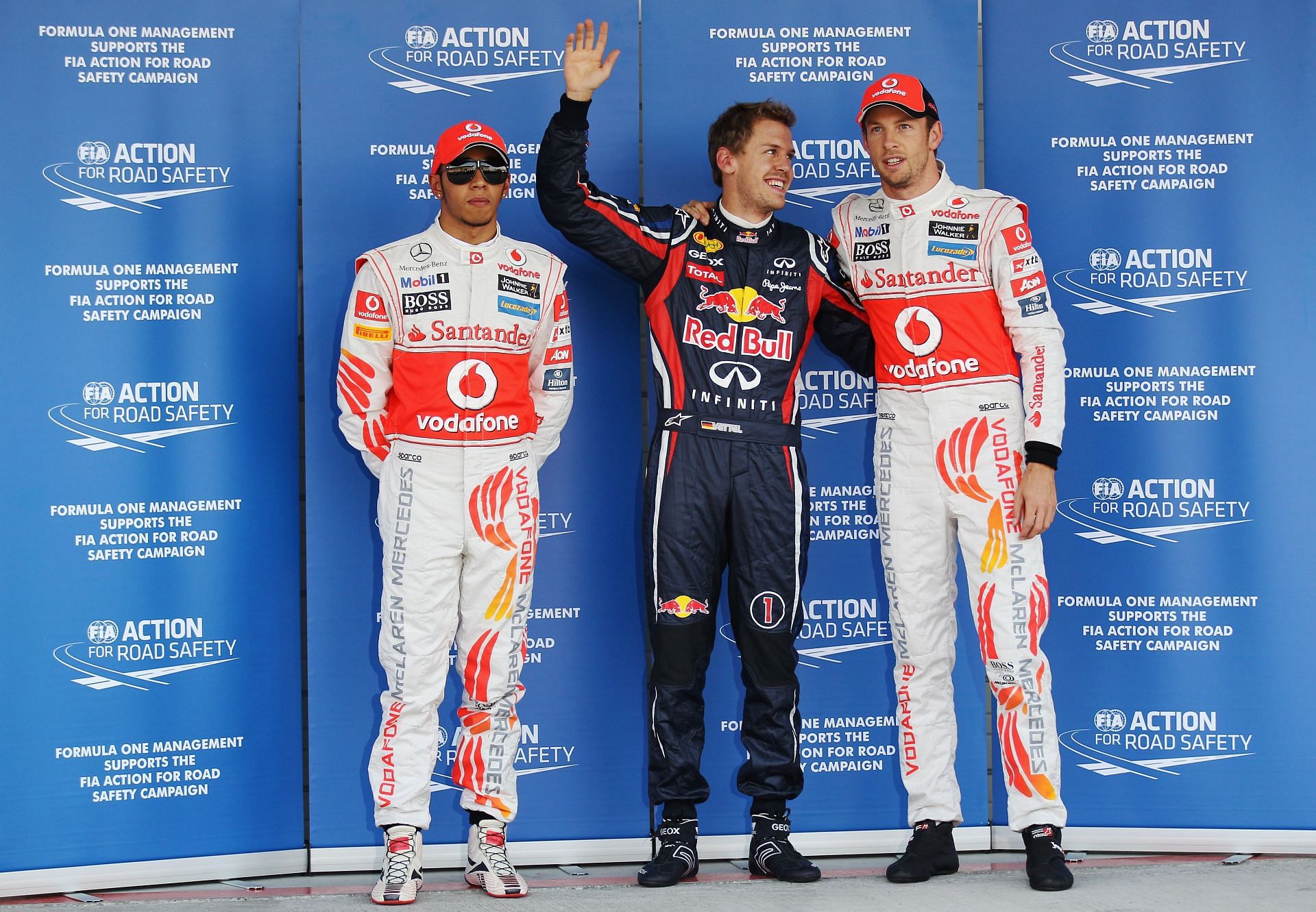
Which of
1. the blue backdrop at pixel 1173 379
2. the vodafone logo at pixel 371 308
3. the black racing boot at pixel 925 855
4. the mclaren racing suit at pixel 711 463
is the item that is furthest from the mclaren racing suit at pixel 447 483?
the blue backdrop at pixel 1173 379

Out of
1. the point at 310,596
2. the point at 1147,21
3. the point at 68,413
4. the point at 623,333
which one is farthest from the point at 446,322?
the point at 1147,21

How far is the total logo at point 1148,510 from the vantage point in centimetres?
430

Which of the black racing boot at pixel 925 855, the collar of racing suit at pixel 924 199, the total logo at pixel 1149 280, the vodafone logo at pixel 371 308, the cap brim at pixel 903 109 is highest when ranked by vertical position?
the cap brim at pixel 903 109

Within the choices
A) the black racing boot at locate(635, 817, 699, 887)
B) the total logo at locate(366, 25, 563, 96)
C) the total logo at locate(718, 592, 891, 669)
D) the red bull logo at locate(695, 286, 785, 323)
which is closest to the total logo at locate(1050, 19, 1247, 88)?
the red bull logo at locate(695, 286, 785, 323)

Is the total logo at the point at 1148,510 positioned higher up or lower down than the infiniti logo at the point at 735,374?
lower down

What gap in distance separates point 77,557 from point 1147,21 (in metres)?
4.13

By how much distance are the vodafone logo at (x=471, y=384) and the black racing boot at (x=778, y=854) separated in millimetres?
1552

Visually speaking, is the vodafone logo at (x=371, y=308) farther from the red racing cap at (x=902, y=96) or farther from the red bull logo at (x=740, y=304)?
the red racing cap at (x=902, y=96)

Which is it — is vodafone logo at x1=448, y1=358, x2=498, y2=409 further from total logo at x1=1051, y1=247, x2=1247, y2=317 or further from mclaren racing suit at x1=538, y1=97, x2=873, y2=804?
total logo at x1=1051, y1=247, x2=1247, y2=317

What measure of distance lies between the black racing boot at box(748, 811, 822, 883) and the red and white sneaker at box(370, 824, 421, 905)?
1051 millimetres

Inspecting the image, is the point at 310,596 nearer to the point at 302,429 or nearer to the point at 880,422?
the point at 302,429

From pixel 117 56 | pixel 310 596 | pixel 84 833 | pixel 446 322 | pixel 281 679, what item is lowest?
pixel 84 833

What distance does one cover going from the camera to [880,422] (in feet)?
12.7

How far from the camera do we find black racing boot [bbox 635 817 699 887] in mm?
3758
